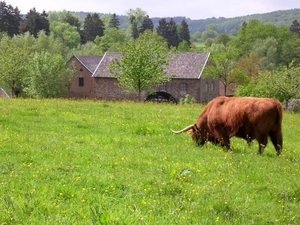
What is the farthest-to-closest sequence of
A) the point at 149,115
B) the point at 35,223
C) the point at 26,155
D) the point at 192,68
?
1. the point at 192,68
2. the point at 149,115
3. the point at 26,155
4. the point at 35,223

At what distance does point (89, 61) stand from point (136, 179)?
64050 mm

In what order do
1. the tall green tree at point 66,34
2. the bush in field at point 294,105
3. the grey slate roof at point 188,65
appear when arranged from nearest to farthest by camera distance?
1. the bush in field at point 294,105
2. the grey slate roof at point 188,65
3. the tall green tree at point 66,34

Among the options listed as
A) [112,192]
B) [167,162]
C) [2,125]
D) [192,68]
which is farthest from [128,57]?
[112,192]

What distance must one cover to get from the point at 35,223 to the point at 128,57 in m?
35.4

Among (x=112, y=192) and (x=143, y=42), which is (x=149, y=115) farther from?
(x=143, y=42)

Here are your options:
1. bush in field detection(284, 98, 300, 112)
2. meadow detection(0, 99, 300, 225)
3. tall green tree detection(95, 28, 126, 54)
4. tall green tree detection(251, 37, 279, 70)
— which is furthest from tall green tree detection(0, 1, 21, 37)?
meadow detection(0, 99, 300, 225)


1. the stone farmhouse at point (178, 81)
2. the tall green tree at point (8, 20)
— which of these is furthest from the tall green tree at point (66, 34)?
the stone farmhouse at point (178, 81)

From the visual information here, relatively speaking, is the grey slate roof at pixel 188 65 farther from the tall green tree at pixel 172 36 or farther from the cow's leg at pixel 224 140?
the tall green tree at pixel 172 36

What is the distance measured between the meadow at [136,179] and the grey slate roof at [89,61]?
5590cm

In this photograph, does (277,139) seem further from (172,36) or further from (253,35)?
(172,36)

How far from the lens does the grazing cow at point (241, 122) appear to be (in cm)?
1209

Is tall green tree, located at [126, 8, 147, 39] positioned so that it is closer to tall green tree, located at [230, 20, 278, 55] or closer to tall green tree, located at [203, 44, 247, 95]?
tall green tree, located at [230, 20, 278, 55]

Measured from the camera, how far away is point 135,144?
482 inches

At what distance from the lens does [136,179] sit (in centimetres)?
831
